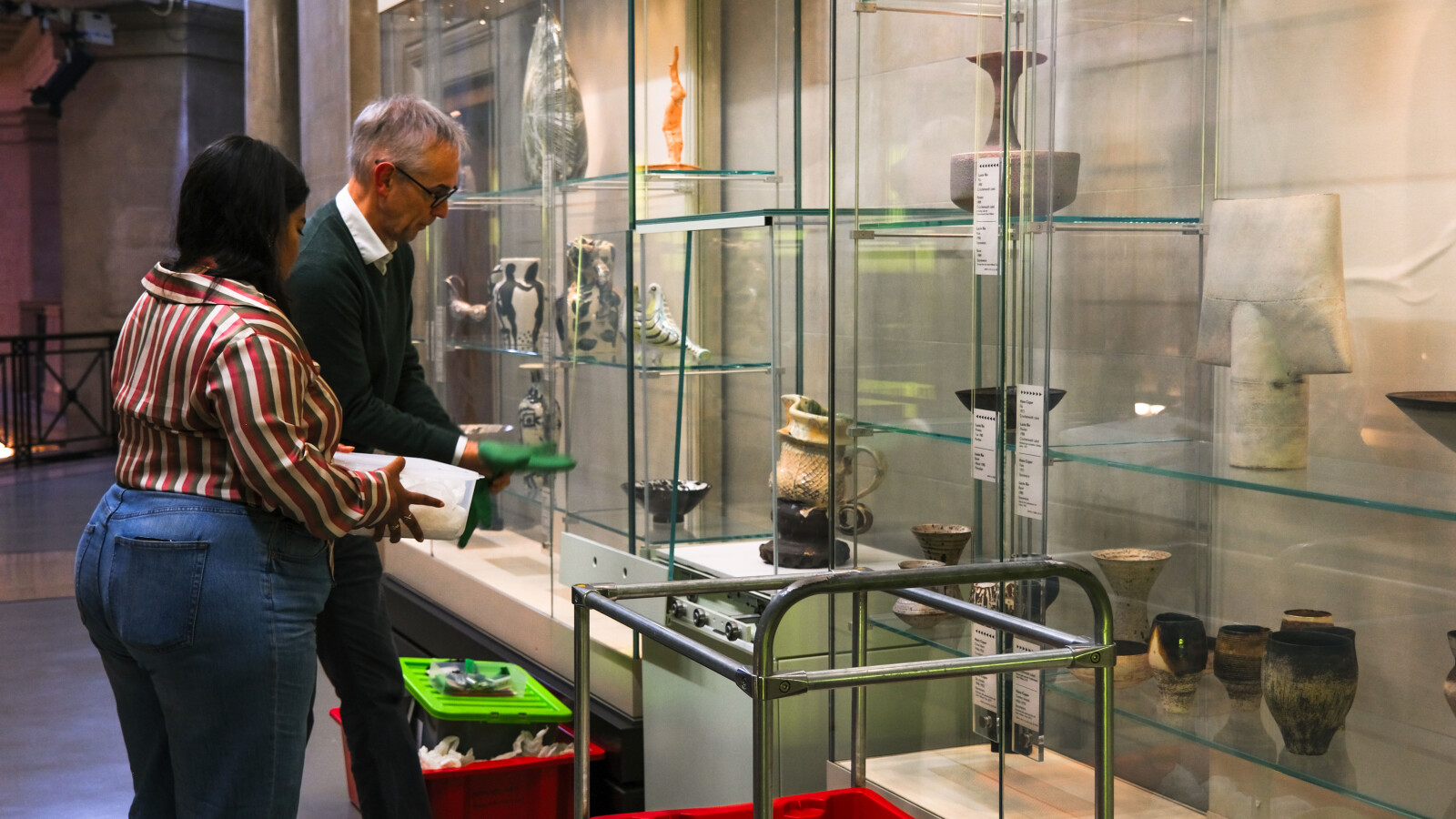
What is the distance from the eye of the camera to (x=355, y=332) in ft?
7.84

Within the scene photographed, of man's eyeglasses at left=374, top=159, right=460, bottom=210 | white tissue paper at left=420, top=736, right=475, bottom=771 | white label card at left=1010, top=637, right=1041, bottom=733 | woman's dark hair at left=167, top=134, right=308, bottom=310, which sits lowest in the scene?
white tissue paper at left=420, top=736, right=475, bottom=771

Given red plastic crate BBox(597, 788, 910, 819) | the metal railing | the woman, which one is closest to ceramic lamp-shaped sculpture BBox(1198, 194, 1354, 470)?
red plastic crate BBox(597, 788, 910, 819)

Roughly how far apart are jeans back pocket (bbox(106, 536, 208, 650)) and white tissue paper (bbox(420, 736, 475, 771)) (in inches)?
50.5

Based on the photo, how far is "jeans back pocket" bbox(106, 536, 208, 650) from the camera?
5.69ft

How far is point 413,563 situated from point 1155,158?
130 inches

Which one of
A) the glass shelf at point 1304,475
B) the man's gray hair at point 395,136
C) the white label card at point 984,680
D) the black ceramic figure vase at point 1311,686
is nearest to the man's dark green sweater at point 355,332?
the man's gray hair at point 395,136

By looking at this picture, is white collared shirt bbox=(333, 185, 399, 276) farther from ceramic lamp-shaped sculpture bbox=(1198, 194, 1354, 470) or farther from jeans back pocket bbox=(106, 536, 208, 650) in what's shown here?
ceramic lamp-shaped sculpture bbox=(1198, 194, 1354, 470)

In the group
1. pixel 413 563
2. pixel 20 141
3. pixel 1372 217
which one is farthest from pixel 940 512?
pixel 20 141

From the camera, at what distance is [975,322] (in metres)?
2.12

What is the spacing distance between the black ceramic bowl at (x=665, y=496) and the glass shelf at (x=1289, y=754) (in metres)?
1.10

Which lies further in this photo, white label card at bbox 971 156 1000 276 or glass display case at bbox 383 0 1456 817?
white label card at bbox 971 156 1000 276

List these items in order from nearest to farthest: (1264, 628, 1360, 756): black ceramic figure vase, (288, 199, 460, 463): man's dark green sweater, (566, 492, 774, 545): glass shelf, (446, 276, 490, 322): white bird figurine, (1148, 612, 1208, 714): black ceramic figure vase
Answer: (1264, 628, 1360, 756): black ceramic figure vase → (1148, 612, 1208, 714): black ceramic figure vase → (288, 199, 460, 463): man's dark green sweater → (566, 492, 774, 545): glass shelf → (446, 276, 490, 322): white bird figurine

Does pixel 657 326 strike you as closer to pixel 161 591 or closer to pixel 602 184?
pixel 602 184

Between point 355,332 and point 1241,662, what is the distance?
5.04ft
